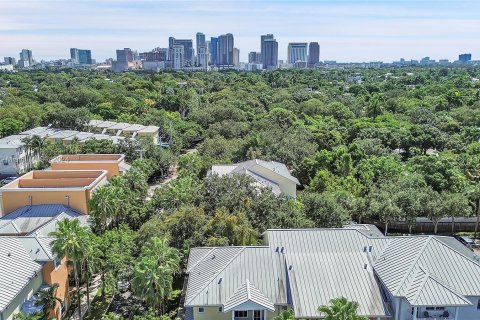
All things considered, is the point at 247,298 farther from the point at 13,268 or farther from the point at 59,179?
the point at 59,179

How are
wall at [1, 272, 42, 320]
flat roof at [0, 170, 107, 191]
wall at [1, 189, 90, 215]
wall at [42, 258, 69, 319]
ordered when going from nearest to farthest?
wall at [1, 272, 42, 320] → wall at [42, 258, 69, 319] → wall at [1, 189, 90, 215] → flat roof at [0, 170, 107, 191]

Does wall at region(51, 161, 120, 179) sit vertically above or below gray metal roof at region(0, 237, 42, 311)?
above

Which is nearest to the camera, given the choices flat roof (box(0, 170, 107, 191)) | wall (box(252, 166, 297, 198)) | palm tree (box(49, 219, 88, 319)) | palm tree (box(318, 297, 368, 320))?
palm tree (box(318, 297, 368, 320))

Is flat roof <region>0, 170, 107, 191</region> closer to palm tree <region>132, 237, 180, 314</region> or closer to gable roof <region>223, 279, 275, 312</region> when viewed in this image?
palm tree <region>132, 237, 180, 314</region>

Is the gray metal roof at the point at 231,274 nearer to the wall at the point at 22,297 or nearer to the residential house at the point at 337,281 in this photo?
the residential house at the point at 337,281

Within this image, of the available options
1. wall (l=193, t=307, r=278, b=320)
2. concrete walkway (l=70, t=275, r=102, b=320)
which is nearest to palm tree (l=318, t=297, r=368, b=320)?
wall (l=193, t=307, r=278, b=320)

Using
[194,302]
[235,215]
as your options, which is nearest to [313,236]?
[235,215]

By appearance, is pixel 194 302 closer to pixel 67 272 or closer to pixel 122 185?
pixel 67 272
